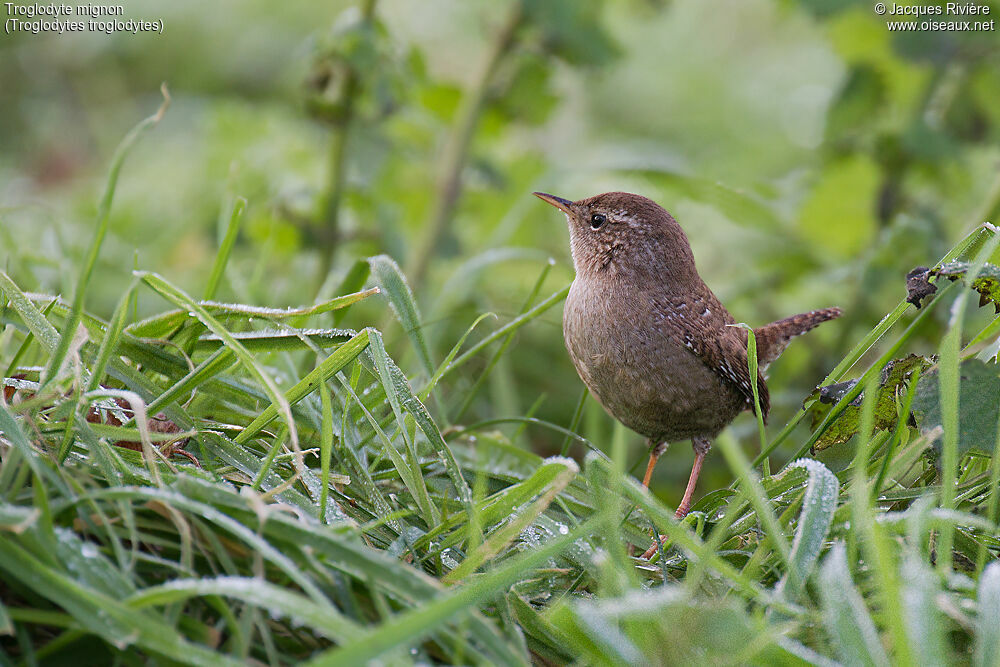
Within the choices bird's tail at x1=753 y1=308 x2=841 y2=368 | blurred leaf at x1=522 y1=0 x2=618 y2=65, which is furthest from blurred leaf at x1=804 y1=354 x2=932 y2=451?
blurred leaf at x1=522 y1=0 x2=618 y2=65

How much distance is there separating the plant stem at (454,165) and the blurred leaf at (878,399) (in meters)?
2.63

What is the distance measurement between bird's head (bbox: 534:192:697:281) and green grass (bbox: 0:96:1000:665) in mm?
682

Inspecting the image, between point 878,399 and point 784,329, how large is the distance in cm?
113

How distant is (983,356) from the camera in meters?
2.45

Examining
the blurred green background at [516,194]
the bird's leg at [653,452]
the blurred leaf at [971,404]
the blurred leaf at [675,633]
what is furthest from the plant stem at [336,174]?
the blurred leaf at [675,633]

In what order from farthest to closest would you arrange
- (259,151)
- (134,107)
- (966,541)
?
(134,107) → (259,151) → (966,541)

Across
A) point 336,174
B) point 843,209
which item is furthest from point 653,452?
point 843,209

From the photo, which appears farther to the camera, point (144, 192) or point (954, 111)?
point (144, 192)

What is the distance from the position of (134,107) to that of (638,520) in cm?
772

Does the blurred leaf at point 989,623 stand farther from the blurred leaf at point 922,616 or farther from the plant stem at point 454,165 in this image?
the plant stem at point 454,165

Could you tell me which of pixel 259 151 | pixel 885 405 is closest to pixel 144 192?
pixel 259 151

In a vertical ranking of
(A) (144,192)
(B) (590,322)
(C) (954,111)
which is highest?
(C) (954,111)

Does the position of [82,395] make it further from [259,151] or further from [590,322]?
[259,151]

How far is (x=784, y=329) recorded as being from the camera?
3.36m
